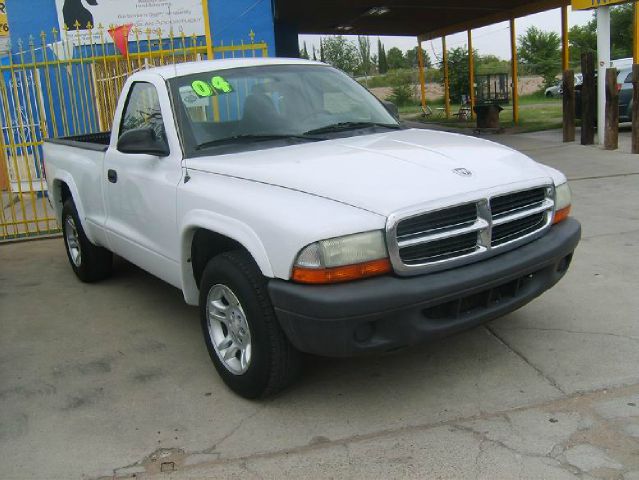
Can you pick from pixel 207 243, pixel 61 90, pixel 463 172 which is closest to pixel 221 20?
pixel 61 90

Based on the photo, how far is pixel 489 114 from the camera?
59.6 ft

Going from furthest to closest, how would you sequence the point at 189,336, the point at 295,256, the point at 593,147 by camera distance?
1. the point at 593,147
2. the point at 189,336
3. the point at 295,256

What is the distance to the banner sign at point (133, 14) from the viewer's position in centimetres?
1071

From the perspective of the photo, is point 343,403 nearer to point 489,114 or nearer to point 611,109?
point 611,109

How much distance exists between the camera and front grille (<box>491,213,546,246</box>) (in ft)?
11.3

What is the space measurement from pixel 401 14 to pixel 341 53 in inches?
1148

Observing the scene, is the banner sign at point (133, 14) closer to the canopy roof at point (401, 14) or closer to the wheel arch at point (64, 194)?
the wheel arch at point (64, 194)

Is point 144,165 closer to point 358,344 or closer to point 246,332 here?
point 246,332

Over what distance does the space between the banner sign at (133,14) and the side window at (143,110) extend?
20.6 ft

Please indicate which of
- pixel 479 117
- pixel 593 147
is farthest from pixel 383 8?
pixel 593 147

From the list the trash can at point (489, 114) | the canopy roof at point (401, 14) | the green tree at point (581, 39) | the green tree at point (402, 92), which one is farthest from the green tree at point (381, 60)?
the trash can at point (489, 114)

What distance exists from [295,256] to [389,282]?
0.46 m

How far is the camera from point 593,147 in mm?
12539

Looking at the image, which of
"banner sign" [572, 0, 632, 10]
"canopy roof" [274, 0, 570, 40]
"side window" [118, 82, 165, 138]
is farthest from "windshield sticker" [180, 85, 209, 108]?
"canopy roof" [274, 0, 570, 40]
